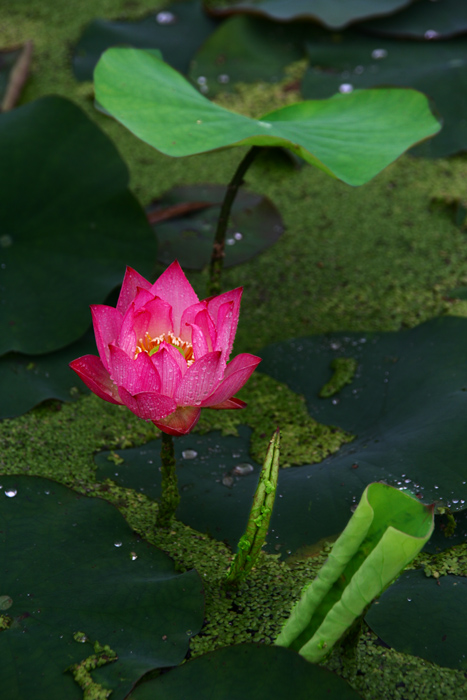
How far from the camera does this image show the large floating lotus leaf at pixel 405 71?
6.68 ft

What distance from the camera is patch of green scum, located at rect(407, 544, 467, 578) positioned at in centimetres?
99

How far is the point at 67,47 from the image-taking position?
8.24 ft

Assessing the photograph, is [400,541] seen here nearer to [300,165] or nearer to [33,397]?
[33,397]

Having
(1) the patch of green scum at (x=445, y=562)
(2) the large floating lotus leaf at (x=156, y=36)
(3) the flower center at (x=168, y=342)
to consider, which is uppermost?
(2) the large floating lotus leaf at (x=156, y=36)

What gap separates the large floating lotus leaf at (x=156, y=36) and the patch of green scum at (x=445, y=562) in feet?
6.67

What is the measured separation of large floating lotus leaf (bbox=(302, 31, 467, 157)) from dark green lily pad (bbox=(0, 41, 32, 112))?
1086mm

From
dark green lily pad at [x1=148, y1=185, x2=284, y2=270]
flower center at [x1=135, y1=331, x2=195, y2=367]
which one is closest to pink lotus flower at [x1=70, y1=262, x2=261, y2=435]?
flower center at [x1=135, y1=331, x2=195, y2=367]

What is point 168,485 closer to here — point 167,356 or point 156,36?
point 167,356

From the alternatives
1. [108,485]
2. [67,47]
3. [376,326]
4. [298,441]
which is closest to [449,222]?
[376,326]

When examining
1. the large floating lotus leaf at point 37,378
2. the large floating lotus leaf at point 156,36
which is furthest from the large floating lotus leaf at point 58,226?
the large floating lotus leaf at point 156,36

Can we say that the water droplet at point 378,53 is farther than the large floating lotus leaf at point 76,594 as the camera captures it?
Yes

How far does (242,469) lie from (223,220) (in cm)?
54

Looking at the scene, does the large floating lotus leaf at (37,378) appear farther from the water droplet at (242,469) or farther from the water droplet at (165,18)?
the water droplet at (165,18)

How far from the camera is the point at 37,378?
134 centimetres
